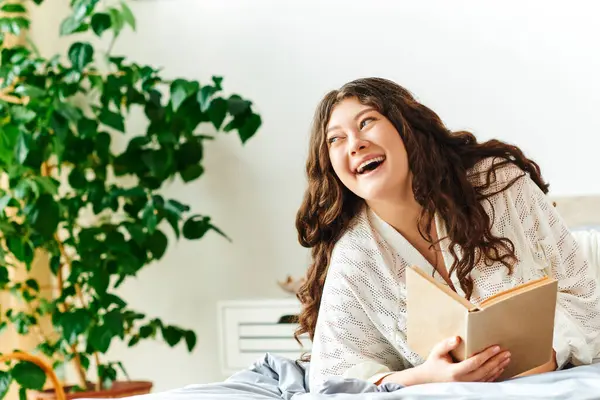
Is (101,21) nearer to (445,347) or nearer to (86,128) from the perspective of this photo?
(86,128)

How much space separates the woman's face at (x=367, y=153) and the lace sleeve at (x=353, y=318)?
0.53 ft

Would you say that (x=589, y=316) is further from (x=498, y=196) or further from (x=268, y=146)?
(x=268, y=146)

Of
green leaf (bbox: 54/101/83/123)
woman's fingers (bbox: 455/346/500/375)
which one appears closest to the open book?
woman's fingers (bbox: 455/346/500/375)

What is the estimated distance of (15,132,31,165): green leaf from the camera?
9.93 feet

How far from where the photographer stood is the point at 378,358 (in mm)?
2000

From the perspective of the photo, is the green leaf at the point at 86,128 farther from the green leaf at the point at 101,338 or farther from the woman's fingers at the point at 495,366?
the woman's fingers at the point at 495,366

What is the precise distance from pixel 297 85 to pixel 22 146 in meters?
0.95

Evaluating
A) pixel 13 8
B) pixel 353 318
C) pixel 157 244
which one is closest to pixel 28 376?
pixel 157 244

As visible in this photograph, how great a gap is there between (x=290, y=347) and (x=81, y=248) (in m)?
0.78

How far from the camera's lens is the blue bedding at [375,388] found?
1473 millimetres

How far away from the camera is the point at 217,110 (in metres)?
3.10

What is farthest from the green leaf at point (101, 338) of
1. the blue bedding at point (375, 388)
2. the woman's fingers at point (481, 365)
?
the woman's fingers at point (481, 365)

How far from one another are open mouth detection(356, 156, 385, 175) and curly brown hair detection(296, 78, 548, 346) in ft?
0.25

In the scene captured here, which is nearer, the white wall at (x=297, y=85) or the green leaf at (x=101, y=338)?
the white wall at (x=297, y=85)
